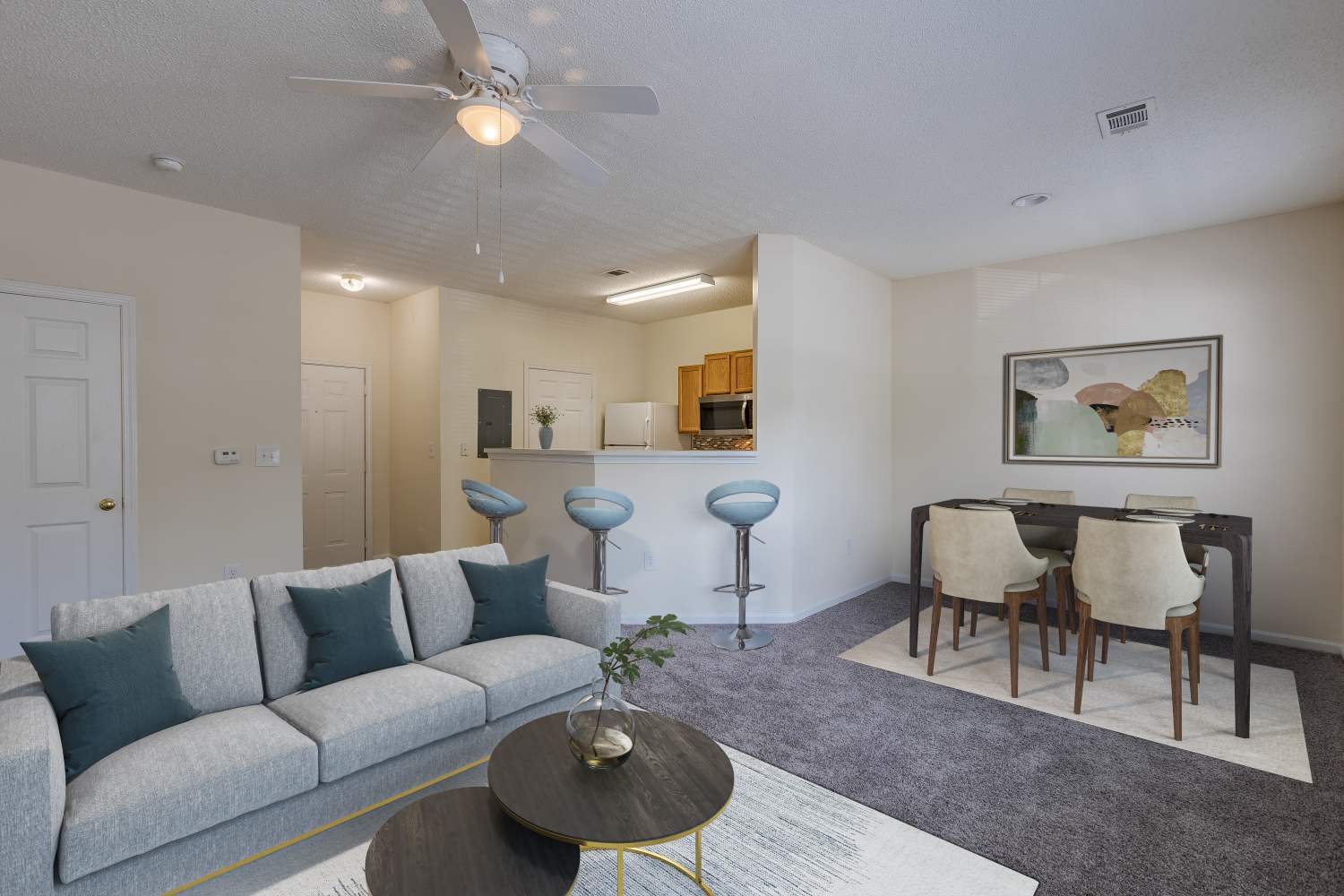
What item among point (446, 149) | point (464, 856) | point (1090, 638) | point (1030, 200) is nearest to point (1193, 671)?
point (1090, 638)

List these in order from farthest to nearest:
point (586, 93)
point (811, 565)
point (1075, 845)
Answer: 1. point (811, 565)
2. point (586, 93)
3. point (1075, 845)

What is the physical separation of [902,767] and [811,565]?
7.34ft

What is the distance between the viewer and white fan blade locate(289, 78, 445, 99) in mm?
2066

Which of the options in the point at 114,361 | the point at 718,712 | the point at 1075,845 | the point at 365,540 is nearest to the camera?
the point at 1075,845

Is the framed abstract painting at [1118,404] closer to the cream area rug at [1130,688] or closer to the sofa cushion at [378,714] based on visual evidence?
the cream area rug at [1130,688]

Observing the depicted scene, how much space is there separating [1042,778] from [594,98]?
2.94m

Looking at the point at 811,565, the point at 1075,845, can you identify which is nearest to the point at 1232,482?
the point at 811,565

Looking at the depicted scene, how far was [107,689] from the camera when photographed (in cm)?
176

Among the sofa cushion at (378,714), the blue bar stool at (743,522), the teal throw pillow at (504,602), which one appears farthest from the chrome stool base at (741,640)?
the sofa cushion at (378,714)

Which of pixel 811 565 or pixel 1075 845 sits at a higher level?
pixel 811 565

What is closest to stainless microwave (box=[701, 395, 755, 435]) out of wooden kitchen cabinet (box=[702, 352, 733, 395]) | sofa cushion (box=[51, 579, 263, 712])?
wooden kitchen cabinet (box=[702, 352, 733, 395])

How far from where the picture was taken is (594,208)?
12.8 ft

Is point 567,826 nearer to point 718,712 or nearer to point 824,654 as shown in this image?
point 718,712

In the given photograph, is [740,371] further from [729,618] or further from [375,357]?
[375,357]
